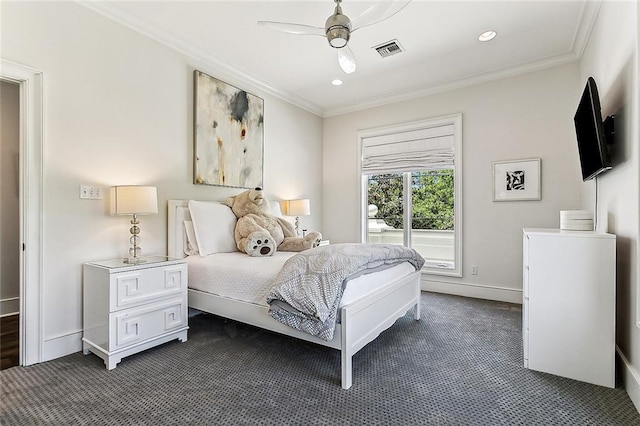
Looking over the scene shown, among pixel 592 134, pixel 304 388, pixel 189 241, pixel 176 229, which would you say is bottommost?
pixel 304 388

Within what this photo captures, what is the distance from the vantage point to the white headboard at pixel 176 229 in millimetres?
3023

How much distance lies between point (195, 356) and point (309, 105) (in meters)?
3.84

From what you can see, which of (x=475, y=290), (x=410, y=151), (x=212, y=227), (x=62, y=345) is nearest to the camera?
(x=62, y=345)

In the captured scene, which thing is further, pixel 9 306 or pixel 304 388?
pixel 9 306

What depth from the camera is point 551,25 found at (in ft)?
9.43

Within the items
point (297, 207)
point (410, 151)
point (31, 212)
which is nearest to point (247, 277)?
point (31, 212)

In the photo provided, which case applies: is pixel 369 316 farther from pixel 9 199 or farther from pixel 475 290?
pixel 9 199

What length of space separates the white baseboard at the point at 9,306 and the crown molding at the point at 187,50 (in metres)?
3.06

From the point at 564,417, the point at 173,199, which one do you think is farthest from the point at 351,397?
the point at 173,199

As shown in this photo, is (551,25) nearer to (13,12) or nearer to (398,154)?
(398,154)

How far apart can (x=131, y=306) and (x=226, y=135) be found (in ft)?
6.86

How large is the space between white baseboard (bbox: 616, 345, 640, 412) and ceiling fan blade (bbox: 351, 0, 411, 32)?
252 centimetres

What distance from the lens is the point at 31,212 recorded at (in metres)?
2.21

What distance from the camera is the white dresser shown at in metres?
1.90
